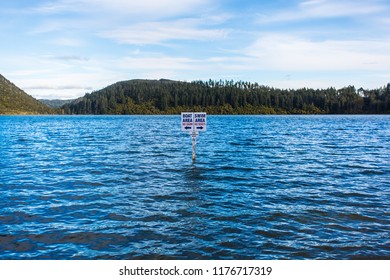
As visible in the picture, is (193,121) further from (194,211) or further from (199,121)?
(194,211)

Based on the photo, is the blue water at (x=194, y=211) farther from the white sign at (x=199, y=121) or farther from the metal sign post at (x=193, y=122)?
the white sign at (x=199, y=121)

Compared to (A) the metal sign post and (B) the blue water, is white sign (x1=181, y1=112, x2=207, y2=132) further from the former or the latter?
(B) the blue water

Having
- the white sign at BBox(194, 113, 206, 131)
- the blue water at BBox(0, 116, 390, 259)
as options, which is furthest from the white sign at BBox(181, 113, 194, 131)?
the blue water at BBox(0, 116, 390, 259)

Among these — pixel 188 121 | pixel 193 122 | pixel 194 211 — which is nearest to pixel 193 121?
pixel 193 122

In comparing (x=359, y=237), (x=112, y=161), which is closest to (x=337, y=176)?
(x=359, y=237)

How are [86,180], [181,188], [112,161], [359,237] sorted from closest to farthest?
[359,237]
[181,188]
[86,180]
[112,161]

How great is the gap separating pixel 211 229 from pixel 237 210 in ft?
8.61

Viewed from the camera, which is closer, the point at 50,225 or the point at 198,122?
the point at 50,225

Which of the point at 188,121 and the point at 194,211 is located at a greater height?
the point at 188,121

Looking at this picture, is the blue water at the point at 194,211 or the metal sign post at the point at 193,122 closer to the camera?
the blue water at the point at 194,211

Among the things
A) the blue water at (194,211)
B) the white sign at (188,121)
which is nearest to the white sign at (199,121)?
the white sign at (188,121)

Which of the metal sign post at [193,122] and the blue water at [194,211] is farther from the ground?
the metal sign post at [193,122]
